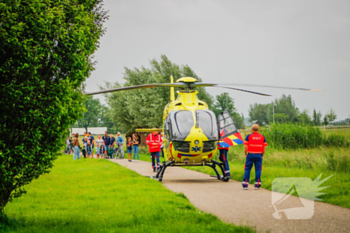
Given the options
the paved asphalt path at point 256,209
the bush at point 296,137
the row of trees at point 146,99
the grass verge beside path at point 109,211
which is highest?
the row of trees at point 146,99

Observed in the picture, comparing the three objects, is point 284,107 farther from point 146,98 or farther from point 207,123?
point 207,123

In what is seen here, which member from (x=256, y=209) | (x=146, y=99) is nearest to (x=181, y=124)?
(x=256, y=209)

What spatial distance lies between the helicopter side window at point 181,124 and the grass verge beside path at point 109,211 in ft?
6.75

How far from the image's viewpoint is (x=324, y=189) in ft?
29.9

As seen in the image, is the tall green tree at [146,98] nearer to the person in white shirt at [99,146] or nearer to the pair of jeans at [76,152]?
the person in white shirt at [99,146]

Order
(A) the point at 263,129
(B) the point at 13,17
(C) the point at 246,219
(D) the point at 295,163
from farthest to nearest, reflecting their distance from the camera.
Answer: (A) the point at 263,129 → (D) the point at 295,163 → (C) the point at 246,219 → (B) the point at 13,17

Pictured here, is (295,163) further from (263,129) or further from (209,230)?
(209,230)

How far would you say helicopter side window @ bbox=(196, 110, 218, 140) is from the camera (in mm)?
12352

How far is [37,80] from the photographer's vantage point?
573 cm

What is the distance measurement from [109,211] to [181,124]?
561cm

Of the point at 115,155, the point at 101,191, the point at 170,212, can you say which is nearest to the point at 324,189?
the point at 170,212

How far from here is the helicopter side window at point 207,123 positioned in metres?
12.4

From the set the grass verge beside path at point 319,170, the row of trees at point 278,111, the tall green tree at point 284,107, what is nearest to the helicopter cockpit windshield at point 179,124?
the grass verge beside path at point 319,170

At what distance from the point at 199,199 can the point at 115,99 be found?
33574mm
